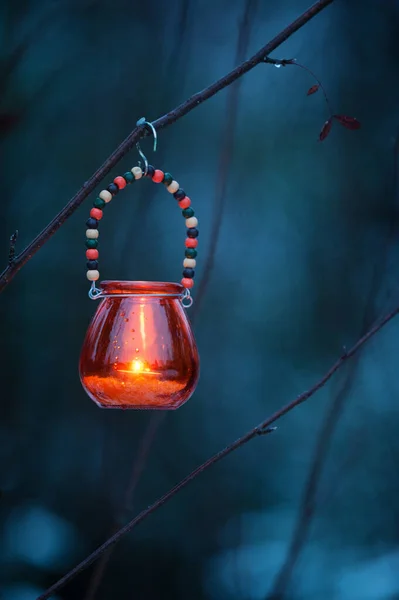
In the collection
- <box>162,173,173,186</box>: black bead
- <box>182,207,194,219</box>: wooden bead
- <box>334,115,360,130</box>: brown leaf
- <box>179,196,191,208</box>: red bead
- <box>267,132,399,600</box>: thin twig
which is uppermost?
<box>334,115,360,130</box>: brown leaf

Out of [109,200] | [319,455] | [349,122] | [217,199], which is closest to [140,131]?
[109,200]

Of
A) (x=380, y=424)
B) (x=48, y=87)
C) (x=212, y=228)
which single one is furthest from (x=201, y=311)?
(x=48, y=87)

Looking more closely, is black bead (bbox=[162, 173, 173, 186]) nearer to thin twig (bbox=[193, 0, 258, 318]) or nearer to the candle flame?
the candle flame

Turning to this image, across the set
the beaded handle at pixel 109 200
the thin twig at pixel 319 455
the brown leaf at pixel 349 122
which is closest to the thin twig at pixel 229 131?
the thin twig at pixel 319 455

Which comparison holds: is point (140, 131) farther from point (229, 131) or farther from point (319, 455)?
point (319, 455)

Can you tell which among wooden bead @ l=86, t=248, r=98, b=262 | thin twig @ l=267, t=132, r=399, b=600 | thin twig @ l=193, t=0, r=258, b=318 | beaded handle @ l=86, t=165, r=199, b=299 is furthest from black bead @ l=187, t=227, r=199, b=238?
thin twig @ l=267, t=132, r=399, b=600

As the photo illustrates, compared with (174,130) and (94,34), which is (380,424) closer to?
(174,130)

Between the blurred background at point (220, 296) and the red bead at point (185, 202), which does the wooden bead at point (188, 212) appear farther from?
the blurred background at point (220, 296)
